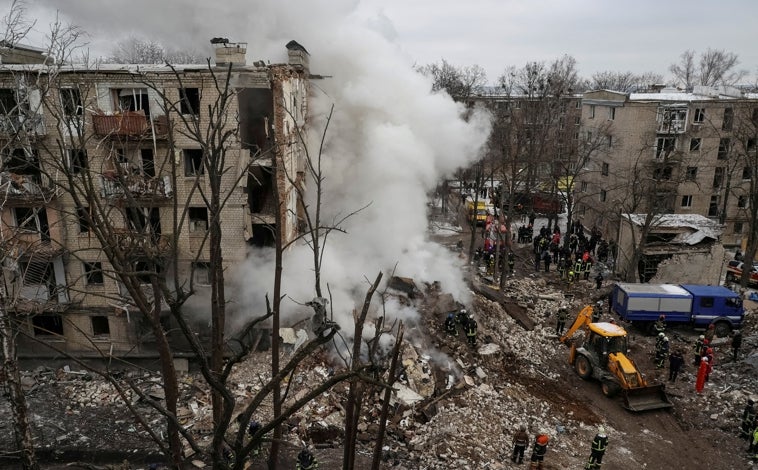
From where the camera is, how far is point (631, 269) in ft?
79.0

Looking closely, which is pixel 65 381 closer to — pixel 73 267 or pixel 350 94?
pixel 73 267

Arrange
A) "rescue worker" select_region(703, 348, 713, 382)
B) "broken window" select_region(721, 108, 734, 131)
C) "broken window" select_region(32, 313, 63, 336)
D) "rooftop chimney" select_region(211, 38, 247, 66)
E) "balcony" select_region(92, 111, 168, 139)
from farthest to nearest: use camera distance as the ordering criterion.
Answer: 1. "broken window" select_region(721, 108, 734, 131)
2. "broken window" select_region(32, 313, 63, 336)
3. "rooftop chimney" select_region(211, 38, 247, 66)
4. "rescue worker" select_region(703, 348, 713, 382)
5. "balcony" select_region(92, 111, 168, 139)

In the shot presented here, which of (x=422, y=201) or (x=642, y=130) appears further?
(x=642, y=130)

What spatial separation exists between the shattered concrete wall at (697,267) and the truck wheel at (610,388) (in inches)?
448

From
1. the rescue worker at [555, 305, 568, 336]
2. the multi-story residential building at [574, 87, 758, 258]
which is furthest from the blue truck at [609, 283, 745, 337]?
the multi-story residential building at [574, 87, 758, 258]

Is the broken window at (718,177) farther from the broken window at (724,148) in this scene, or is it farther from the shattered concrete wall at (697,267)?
the shattered concrete wall at (697,267)

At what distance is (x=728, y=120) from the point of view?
30.5 metres

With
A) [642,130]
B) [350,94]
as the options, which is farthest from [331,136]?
[642,130]

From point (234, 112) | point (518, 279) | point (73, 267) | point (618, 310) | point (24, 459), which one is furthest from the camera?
point (518, 279)

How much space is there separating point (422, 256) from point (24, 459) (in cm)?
1456

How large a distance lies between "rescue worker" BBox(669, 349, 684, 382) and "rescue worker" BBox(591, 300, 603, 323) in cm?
360

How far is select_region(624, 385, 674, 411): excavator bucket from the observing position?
14.6 metres

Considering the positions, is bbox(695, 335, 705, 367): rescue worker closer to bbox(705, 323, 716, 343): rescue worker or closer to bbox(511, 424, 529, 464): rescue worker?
bbox(705, 323, 716, 343): rescue worker

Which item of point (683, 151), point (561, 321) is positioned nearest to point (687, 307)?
point (561, 321)
